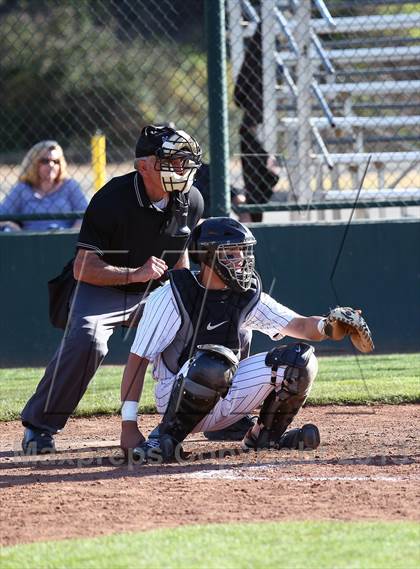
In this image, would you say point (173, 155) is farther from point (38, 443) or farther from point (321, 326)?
point (38, 443)

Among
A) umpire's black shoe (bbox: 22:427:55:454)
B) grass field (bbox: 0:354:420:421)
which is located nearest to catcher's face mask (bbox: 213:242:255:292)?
umpire's black shoe (bbox: 22:427:55:454)

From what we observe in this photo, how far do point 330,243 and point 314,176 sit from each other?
6.69 feet

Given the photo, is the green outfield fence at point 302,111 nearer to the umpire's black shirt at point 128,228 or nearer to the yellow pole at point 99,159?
the yellow pole at point 99,159

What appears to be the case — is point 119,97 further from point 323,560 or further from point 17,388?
point 323,560

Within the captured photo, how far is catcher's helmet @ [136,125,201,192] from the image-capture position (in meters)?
5.26

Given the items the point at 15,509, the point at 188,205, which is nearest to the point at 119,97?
the point at 188,205

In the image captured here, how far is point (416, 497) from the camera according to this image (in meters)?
4.01

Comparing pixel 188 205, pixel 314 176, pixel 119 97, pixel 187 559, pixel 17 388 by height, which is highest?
pixel 119 97

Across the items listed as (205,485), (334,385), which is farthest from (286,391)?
(334,385)

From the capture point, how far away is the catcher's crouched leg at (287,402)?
188 inches

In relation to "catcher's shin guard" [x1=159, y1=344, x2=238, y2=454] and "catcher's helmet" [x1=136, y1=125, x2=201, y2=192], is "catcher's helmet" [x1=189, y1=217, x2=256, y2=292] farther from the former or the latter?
"catcher's helmet" [x1=136, y1=125, x2=201, y2=192]

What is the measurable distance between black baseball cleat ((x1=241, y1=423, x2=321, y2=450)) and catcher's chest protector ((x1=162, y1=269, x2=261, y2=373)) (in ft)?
1.41

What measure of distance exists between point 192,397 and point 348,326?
80cm

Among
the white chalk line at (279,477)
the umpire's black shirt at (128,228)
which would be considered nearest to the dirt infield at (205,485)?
the white chalk line at (279,477)
